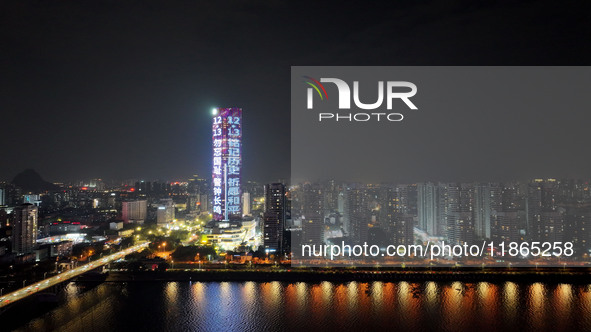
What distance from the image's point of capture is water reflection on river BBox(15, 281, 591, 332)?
4.53 meters

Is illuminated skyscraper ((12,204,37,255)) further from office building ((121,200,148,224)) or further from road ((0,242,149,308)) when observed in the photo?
office building ((121,200,148,224))

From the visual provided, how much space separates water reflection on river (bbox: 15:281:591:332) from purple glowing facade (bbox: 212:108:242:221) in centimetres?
402

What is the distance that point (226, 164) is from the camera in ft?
33.7

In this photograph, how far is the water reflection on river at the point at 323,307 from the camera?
4.53 meters

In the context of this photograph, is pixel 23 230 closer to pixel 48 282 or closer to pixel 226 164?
pixel 48 282

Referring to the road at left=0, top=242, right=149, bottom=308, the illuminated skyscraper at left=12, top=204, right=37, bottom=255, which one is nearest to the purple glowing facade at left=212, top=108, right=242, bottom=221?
the road at left=0, top=242, right=149, bottom=308

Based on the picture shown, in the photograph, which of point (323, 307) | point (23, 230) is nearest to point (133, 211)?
point (23, 230)

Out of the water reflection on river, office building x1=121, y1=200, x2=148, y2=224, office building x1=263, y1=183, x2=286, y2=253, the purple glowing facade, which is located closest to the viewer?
the water reflection on river

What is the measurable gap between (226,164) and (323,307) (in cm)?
609

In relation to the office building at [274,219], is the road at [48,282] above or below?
below

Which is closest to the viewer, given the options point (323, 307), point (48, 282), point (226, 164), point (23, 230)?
point (323, 307)

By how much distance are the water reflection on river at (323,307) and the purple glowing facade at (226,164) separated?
4.02 metres

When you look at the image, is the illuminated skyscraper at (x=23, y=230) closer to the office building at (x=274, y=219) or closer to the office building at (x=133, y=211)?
the office building at (x=133, y=211)

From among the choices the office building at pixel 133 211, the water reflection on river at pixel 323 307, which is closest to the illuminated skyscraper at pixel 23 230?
the water reflection on river at pixel 323 307
